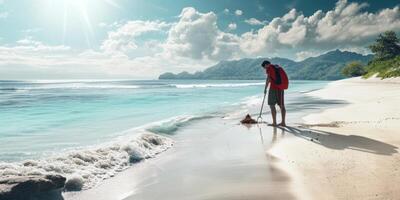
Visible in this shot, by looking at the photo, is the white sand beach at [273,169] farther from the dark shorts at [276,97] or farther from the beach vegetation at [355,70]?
the beach vegetation at [355,70]

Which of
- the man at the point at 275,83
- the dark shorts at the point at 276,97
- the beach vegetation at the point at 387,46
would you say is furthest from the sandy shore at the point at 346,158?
the beach vegetation at the point at 387,46

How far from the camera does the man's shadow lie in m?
8.57

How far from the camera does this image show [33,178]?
594 centimetres

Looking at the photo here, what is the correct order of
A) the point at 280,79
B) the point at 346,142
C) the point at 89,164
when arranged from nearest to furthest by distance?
the point at 89,164 < the point at 346,142 < the point at 280,79

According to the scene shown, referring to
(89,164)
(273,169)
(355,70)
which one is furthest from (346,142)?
(355,70)

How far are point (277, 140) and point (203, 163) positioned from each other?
3.48 metres

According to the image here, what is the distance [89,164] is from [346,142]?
682 cm

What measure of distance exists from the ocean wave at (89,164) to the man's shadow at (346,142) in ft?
15.1

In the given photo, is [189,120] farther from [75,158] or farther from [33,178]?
[33,178]

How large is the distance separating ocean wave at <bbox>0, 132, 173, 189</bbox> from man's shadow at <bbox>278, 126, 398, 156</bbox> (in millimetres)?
4611

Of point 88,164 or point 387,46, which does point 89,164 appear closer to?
point 88,164

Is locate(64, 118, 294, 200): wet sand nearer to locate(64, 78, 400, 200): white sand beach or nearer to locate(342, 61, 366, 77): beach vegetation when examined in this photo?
locate(64, 78, 400, 200): white sand beach

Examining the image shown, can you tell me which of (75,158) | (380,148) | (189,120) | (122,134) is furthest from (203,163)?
(189,120)

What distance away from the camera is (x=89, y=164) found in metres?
8.46
